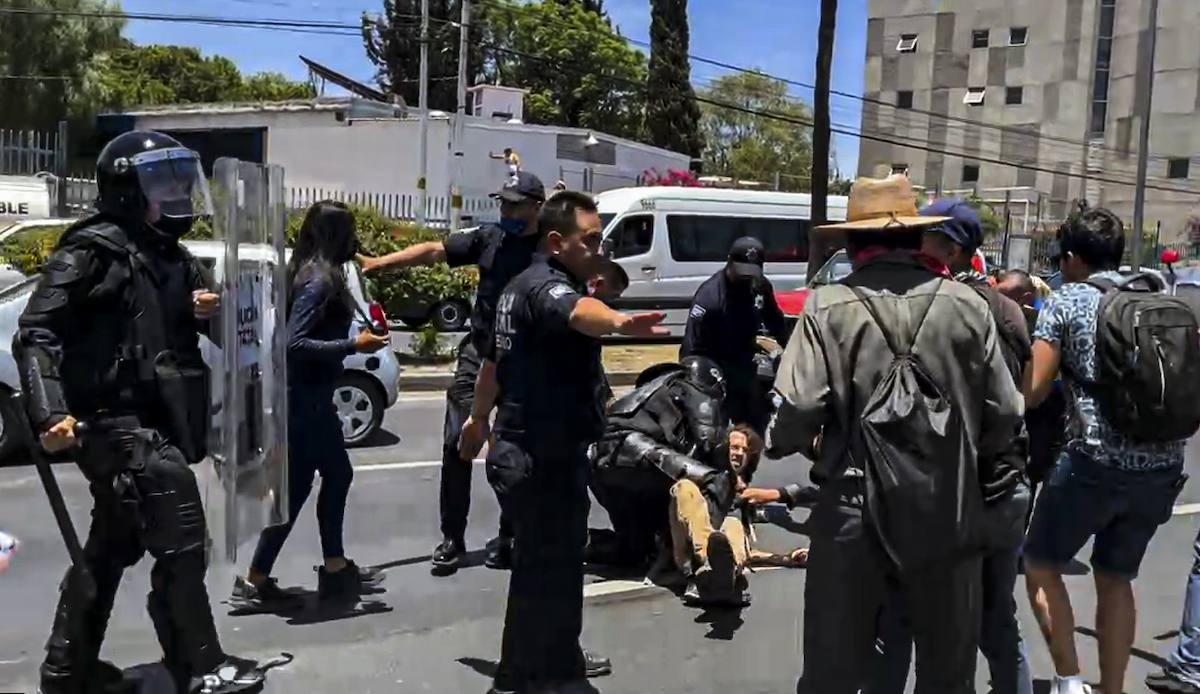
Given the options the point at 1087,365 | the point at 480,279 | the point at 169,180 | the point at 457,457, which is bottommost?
the point at 457,457

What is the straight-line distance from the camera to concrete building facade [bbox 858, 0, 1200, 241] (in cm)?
5231

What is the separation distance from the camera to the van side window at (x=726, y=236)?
1911cm

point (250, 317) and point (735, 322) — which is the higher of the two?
point (250, 317)

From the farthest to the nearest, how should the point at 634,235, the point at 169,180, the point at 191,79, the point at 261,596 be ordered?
1. the point at 191,79
2. the point at 634,235
3. the point at 261,596
4. the point at 169,180

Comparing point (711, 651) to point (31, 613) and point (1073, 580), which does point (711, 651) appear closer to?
point (1073, 580)

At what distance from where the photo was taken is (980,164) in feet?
197

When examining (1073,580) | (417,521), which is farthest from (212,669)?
(1073,580)

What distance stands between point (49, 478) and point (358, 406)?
579 centimetres

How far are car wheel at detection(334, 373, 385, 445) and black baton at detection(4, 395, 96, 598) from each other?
17.7 feet

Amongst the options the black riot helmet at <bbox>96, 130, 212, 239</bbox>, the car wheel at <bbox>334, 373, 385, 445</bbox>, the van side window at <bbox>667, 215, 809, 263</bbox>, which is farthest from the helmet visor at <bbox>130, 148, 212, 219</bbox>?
the van side window at <bbox>667, 215, 809, 263</bbox>

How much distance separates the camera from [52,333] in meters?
3.51

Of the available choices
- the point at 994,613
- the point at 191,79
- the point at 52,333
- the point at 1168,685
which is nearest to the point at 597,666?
the point at 994,613

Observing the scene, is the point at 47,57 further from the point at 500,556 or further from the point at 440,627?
the point at 440,627

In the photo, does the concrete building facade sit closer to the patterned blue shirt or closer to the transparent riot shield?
the patterned blue shirt
